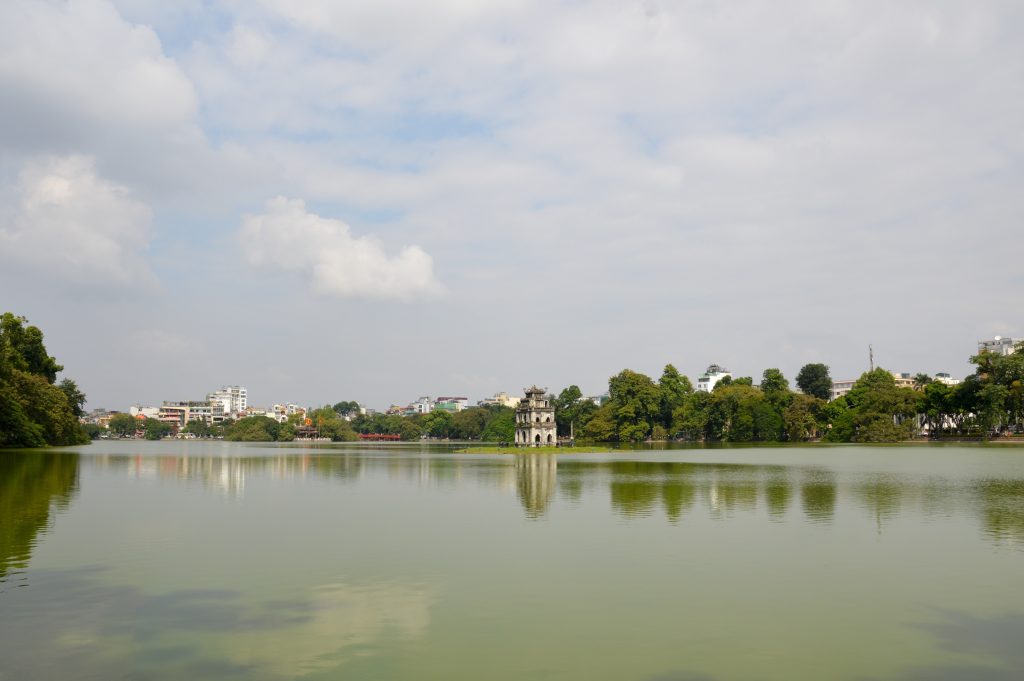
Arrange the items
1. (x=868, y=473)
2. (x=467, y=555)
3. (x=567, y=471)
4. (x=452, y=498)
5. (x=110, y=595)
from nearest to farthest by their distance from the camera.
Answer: (x=110, y=595) < (x=467, y=555) < (x=452, y=498) < (x=868, y=473) < (x=567, y=471)

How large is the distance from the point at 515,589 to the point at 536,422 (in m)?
78.7

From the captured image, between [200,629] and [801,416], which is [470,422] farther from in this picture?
[200,629]

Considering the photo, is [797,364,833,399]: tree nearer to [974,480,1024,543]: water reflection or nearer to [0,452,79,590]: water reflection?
[974,480,1024,543]: water reflection

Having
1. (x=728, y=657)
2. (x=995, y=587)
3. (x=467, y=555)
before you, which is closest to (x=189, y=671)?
(x=728, y=657)

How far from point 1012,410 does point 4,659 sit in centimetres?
8923

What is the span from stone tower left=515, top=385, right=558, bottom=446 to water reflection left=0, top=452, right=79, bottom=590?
183ft

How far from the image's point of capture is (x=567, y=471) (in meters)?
44.4

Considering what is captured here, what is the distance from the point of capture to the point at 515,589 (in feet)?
41.3

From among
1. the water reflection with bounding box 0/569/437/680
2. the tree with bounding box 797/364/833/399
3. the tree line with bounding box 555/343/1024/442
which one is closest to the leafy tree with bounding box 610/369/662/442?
the tree line with bounding box 555/343/1024/442

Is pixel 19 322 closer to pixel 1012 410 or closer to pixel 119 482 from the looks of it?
pixel 119 482

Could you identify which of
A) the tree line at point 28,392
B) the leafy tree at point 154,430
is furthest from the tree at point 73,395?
the leafy tree at point 154,430

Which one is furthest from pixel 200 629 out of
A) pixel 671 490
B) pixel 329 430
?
pixel 329 430

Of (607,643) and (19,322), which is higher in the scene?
(19,322)

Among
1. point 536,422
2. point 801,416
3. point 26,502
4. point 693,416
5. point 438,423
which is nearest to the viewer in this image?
point 26,502
